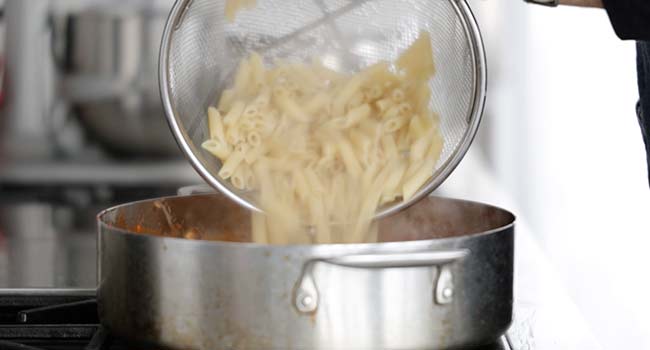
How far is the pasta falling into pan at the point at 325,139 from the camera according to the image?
119 centimetres

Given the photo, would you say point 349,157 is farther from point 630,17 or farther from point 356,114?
point 630,17

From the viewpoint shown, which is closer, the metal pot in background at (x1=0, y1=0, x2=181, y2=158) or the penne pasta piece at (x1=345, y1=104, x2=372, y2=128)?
the penne pasta piece at (x1=345, y1=104, x2=372, y2=128)

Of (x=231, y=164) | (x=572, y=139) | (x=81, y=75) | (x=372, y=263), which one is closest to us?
(x=372, y=263)

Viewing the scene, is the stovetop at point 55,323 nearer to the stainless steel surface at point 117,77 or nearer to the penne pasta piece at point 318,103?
the penne pasta piece at point 318,103

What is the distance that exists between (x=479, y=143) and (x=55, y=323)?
133 inches

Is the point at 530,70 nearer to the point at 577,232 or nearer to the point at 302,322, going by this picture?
the point at 577,232

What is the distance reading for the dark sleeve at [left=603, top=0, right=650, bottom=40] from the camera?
0.96 meters

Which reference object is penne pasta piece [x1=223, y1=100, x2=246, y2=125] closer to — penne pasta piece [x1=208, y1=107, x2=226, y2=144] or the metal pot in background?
penne pasta piece [x1=208, y1=107, x2=226, y2=144]

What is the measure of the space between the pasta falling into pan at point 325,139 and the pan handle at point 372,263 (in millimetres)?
327

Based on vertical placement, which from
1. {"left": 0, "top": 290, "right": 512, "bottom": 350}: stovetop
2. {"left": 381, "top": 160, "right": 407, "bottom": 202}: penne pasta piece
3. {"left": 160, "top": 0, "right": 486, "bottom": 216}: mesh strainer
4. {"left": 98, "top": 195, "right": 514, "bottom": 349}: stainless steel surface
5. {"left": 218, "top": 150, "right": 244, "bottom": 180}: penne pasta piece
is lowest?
{"left": 0, "top": 290, "right": 512, "bottom": 350}: stovetop

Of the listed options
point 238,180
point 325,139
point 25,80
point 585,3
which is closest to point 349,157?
point 325,139

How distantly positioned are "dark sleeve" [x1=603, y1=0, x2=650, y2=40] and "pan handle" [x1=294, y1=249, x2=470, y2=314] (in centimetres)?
29

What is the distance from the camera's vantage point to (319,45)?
47.7 inches

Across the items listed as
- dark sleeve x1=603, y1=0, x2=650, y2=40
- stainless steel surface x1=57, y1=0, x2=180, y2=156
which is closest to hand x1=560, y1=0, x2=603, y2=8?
dark sleeve x1=603, y1=0, x2=650, y2=40
